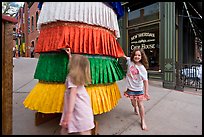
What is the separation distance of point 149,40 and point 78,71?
642 cm

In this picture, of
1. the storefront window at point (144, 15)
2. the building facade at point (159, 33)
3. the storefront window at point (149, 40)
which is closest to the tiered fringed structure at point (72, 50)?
the building facade at point (159, 33)

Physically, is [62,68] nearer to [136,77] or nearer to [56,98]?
[56,98]

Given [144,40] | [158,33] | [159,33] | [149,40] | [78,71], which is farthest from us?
[144,40]

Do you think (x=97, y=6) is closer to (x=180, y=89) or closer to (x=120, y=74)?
(x=120, y=74)

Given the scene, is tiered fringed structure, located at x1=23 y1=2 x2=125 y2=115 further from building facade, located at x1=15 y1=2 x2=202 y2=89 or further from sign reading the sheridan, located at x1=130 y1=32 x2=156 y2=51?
sign reading the sheridan, located at x1=130 y1=32 x2=156 y2=51

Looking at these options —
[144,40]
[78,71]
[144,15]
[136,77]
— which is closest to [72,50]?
[78,71]

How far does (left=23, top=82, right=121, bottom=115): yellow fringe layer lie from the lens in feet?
8.19

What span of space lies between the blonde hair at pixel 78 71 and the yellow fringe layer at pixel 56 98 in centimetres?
58

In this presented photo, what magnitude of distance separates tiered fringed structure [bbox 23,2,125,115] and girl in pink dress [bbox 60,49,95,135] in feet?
1.60

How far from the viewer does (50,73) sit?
8.55 ft

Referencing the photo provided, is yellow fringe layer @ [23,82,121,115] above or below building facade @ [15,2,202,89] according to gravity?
below

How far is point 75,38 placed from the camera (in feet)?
8.33

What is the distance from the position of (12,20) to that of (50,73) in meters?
0.90

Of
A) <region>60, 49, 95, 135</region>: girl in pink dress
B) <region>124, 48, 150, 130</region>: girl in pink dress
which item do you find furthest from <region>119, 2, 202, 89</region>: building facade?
<region>60, 49, 95, 135</region>: girl in pink dress
